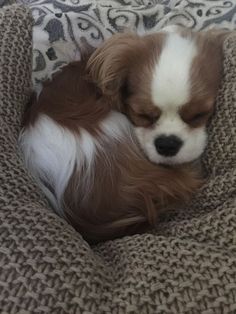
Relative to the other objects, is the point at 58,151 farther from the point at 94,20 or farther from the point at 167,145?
the point at 94,20

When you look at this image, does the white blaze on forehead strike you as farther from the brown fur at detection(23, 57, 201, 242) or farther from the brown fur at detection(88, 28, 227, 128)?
the brown fur at detection(23, 57, 201, 242)

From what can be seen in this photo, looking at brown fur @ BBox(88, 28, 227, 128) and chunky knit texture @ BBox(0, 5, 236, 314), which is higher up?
brown fur @ BBox(88, 28, 227, 128)

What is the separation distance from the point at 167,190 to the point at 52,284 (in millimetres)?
384

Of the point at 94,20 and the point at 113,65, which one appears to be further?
the point at 94,20

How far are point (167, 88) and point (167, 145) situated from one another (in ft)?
0.44

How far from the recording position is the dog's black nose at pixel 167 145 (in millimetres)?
1377

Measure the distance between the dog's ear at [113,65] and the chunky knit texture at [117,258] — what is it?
0.92 feet

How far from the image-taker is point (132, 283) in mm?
1064

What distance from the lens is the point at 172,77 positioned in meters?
1.37

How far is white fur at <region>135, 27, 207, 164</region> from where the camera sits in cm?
137

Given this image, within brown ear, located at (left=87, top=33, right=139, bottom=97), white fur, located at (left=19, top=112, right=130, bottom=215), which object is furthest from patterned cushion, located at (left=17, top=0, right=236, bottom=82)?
white fur, located at (left=19, top=112, right=130, bottom=215)

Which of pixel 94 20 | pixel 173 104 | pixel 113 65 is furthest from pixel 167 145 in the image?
pixel 94 20

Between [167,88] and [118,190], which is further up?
[167,88]

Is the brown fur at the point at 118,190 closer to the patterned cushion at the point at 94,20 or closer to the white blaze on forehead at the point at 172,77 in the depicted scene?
the white blaze on forehead at the point at 172,77
